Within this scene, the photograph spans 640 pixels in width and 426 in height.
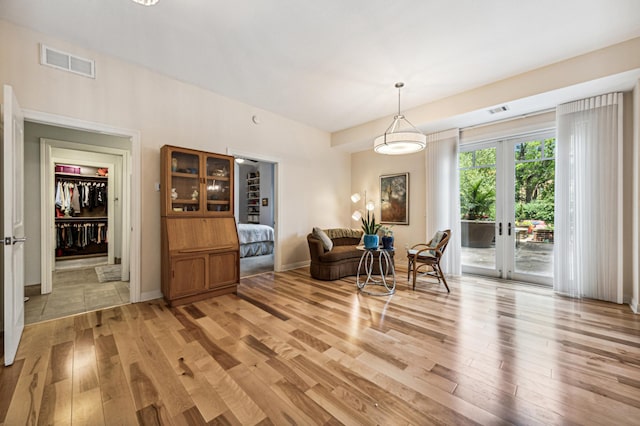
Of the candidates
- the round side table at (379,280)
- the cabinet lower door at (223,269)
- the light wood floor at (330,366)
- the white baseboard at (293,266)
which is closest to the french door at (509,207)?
the light wood floor at (330,366)

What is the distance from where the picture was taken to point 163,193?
3.35 metres

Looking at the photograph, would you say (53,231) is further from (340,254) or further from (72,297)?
(340,254)

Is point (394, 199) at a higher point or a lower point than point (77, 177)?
lower

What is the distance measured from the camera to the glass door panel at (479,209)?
4.62 metres

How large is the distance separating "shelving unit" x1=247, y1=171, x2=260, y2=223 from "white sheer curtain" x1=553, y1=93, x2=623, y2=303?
28.2ft

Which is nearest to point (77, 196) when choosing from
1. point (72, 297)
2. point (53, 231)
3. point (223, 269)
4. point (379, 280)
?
point (53, 231)

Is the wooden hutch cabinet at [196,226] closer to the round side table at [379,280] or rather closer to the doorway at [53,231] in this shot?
the doorway at [53,231]

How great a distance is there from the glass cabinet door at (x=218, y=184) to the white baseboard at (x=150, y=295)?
1.31 m

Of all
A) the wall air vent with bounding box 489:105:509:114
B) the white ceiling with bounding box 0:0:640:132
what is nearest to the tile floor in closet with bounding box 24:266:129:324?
the white ceiling with bounding box 0:0:640:132

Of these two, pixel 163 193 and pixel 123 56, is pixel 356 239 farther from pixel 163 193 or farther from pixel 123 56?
pixel 123 56

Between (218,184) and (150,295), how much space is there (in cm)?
175

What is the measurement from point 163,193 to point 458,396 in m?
3.67

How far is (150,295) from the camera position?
3467 millimetres

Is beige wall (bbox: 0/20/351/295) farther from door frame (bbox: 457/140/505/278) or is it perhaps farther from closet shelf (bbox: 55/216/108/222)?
closet shelf (bbox: 55/216/108/222)
